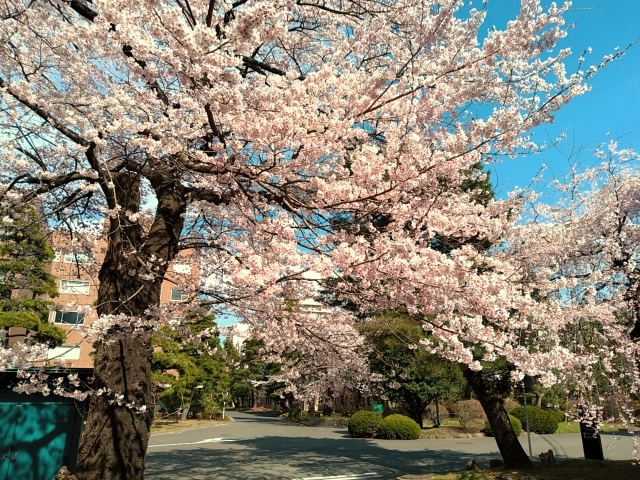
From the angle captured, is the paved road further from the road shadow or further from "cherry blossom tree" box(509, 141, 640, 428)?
"cherry blossom tree" box(509, 141, 640, 428)

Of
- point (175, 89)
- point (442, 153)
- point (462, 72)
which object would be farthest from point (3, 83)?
point (462, 72)

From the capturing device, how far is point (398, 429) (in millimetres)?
19453

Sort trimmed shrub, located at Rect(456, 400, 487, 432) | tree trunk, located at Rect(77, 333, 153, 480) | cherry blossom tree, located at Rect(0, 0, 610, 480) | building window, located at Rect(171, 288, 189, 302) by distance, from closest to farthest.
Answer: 1. cherry blossom tree, located at Rect(0, 0, 610, 480)
2. tree trunk, located at Rect(77, 333, 153, 480)
3. building window, located at Rect(171, 288, 189, 302)
4. trimmed shrub, located at Rect(456, 400, 487, 432)

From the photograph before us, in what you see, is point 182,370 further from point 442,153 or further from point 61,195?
point 442,153

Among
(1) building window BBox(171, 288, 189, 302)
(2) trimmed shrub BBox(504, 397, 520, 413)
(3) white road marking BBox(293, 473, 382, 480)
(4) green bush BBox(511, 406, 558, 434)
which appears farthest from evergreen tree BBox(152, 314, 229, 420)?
(2) trimmed shrub BBox(504, 397, 520, 413)

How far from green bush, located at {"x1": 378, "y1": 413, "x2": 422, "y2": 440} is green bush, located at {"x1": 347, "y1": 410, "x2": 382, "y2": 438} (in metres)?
0.48

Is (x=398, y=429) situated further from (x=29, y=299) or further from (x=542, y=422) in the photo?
(x=29, y=299)

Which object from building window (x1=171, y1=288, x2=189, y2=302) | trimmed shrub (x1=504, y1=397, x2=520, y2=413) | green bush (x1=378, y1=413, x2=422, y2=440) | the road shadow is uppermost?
building window (x1=171, y1=288, x2=189, y2=302)

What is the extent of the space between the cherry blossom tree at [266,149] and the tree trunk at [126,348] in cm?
2

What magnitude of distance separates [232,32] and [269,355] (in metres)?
6.69

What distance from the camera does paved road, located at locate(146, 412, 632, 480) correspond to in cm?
1080

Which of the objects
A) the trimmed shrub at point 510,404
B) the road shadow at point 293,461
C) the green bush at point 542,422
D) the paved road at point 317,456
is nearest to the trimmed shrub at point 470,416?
the green bush at point 542,422

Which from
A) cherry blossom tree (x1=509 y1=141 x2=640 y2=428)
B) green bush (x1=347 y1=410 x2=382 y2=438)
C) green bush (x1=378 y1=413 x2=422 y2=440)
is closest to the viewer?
cherry blossom tree (x1=509 y1=141 x2=640 y2=428)

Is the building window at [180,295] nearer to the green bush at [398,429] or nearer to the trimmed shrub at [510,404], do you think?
the green bush at [398,429]
